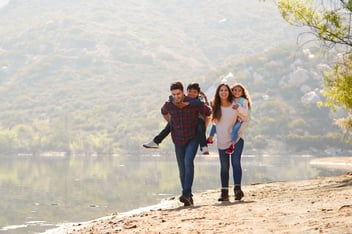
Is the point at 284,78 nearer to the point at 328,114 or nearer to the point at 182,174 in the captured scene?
the point at 328,114

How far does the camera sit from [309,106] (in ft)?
554

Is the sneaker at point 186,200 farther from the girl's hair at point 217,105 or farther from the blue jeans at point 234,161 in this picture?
the girl's hair at point 217,105

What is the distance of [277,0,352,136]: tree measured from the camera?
16891mm

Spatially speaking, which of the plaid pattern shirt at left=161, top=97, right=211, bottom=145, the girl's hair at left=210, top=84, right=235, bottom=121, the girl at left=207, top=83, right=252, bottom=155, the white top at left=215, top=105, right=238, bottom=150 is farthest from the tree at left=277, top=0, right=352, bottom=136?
the plaid pattern shirt at left=161, top=97, right=211, bottom=145

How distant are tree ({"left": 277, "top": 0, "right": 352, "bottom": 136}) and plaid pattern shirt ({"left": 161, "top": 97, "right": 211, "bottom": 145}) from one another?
7.19 m

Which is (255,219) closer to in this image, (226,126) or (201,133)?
(201,133)

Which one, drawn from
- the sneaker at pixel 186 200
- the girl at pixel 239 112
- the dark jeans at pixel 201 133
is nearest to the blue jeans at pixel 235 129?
the girl at pixel 239 112

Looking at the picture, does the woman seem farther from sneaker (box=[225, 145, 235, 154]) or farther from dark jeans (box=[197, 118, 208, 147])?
dark jeans (box=[197, 118, 208, 147])

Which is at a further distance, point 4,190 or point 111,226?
point 4,190

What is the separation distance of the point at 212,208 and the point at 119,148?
164m

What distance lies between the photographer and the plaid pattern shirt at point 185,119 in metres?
10.6

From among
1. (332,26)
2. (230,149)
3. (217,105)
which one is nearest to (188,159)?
(230,149)

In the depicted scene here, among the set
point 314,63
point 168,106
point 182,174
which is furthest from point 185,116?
point 314,63

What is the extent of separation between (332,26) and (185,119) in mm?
8225
